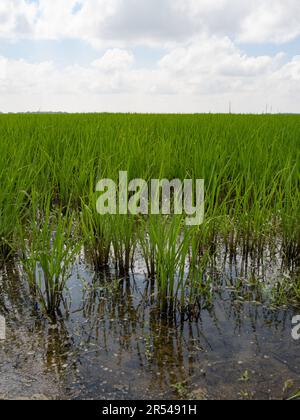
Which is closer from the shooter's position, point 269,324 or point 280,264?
point 269,324

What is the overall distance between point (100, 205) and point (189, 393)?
1258 millimetres

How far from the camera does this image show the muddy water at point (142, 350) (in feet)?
4.63

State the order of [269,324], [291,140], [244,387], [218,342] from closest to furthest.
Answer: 1. [244,387]
2. [218,342]
3. [269,324]
4. [291,140]

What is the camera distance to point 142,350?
1.62m

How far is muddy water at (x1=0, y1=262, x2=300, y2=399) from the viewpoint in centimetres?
141

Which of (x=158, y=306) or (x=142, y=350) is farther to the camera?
(x=158, y=306)

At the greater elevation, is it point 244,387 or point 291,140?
point 291,140
